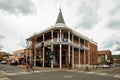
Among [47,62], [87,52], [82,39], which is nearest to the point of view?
[47,62]

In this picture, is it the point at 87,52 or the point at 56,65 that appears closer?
the point at 56,65

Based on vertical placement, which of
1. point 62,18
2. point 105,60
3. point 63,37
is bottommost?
point 105,60

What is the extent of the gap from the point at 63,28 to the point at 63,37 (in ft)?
8.69

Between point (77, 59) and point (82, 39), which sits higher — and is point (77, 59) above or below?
below

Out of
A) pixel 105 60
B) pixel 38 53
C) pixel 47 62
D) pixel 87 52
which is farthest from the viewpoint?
pixel 105 60

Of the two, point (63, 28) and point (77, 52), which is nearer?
point (63, 28)

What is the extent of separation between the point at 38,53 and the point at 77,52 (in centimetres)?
1081

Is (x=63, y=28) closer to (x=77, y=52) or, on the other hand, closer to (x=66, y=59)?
(x=66, y=59)

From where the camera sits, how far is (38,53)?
49844 mm

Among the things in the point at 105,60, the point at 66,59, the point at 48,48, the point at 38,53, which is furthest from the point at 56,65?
the point at 105,60

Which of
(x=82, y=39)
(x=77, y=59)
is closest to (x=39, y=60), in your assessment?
(x=77, y=59)

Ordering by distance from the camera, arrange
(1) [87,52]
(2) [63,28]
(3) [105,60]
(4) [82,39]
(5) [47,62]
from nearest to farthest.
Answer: (2) [63,28] < (5) [47,62] < (4) [82,39] < (1) [87,52] < (3) [105,60]

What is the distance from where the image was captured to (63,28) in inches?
1625

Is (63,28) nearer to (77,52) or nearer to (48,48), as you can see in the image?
(48,48)
